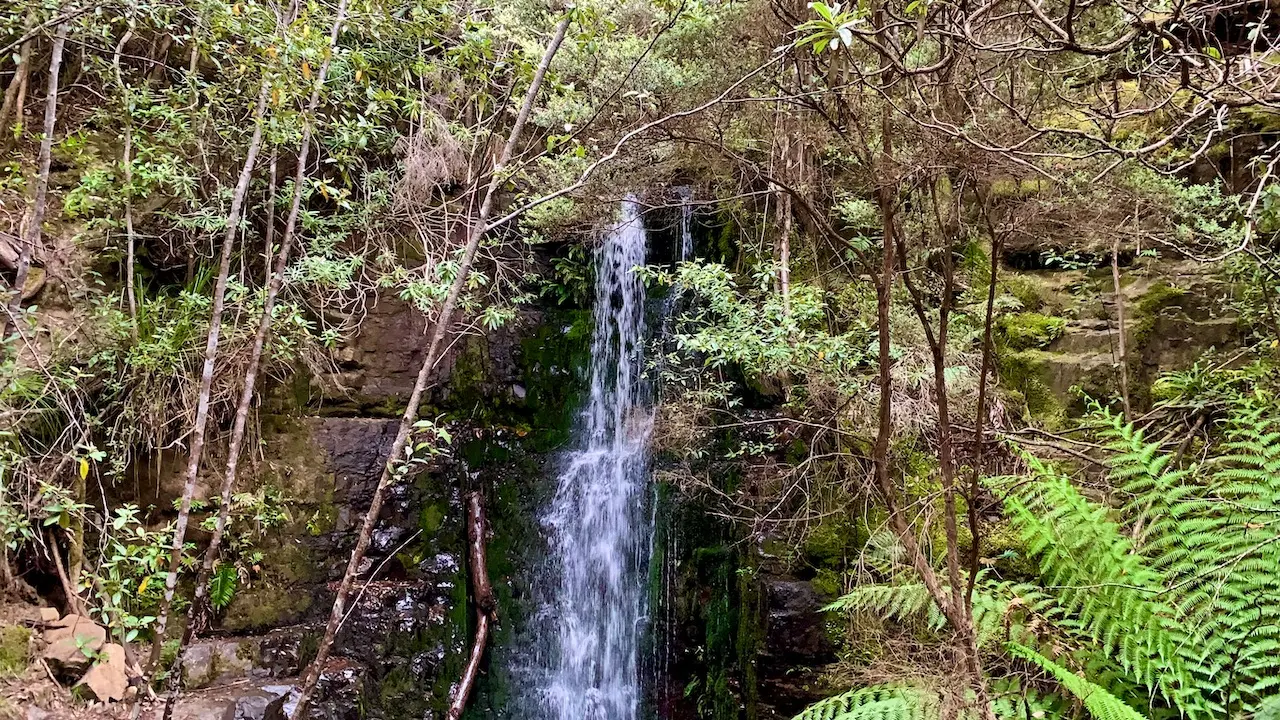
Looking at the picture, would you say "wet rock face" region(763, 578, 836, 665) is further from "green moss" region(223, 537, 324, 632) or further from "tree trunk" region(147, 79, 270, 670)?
"green moss" region(223, 537, 324, 632)

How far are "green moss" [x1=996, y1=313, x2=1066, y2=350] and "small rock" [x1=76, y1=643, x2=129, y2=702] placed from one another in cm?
558

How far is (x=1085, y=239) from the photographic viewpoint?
4.29 meters

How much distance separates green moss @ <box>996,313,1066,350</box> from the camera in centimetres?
443

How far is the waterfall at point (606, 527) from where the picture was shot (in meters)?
5.60

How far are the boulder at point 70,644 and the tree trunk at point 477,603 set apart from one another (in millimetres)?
2383

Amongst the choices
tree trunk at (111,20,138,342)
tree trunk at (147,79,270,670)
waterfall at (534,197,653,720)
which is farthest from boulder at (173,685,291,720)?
tree trunk at (111,20,138,342)

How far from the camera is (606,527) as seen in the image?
6.02 meters

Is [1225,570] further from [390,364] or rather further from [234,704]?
[390,364]

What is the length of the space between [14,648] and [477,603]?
2.86 metres

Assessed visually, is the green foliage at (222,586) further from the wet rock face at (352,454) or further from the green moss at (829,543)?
the green moss at (829,543)

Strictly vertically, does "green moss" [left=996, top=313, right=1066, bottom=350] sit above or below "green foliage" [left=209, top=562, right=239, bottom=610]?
above

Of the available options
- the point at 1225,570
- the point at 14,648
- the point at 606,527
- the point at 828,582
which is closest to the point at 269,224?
the point at 14,648

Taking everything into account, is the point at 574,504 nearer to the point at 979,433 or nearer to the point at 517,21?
the point at 517,21

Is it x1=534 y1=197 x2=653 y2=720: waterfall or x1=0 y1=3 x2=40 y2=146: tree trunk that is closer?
x1=0 y1=3 x2=40 y2=146: tree trunk
